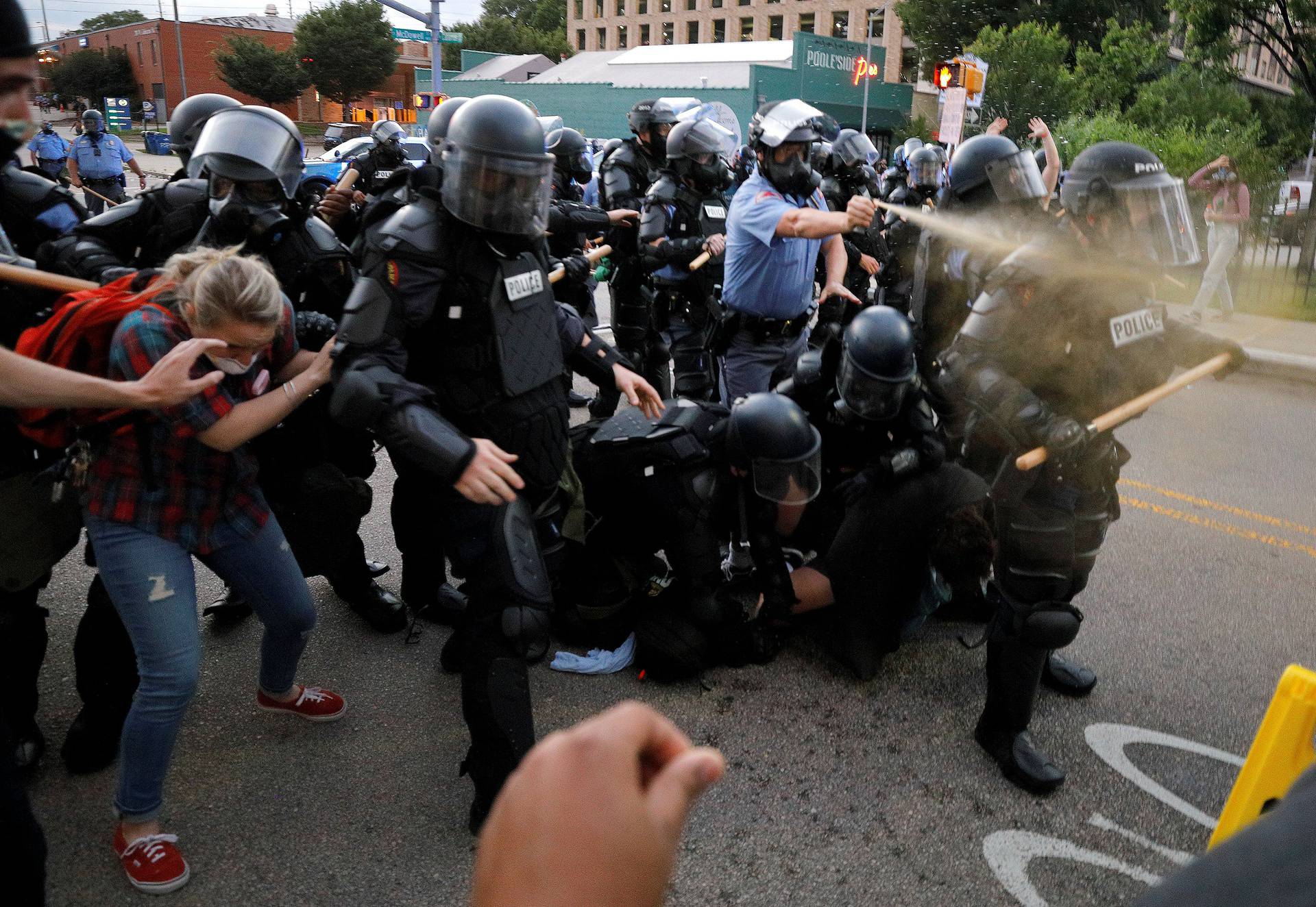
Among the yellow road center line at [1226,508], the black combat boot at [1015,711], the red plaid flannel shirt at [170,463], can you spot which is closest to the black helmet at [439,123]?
the red plaid flannel shirt at [170,463]

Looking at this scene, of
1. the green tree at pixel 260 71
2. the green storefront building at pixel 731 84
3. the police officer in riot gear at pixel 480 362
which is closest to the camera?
the police officer in riot gear at pixel 480 362

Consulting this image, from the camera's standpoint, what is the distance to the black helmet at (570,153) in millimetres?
6816

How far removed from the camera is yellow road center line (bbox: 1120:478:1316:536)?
5.18 m

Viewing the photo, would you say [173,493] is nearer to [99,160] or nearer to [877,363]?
[877,363]

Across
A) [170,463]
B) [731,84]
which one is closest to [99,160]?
[170,463]

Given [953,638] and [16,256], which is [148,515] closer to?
[16,256]

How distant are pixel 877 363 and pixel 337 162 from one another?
17778 millimetres

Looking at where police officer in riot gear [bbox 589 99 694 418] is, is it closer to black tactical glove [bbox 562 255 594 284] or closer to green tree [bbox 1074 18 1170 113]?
black tactical glove [bbox 562 255 594 284]

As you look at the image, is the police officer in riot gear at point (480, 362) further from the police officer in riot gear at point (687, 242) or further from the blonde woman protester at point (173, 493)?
the police officer in riot gear at point (687, 242)

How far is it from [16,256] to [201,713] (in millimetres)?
1544

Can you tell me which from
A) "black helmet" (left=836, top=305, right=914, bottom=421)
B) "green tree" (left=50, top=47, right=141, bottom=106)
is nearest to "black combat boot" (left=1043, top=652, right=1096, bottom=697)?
"black helmet" (left=836, top=305, right=914, bottom=421)

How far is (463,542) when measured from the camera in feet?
8.87

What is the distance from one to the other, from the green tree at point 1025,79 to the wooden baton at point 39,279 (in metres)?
23.6

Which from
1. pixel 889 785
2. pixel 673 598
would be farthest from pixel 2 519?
pixel 889 785
